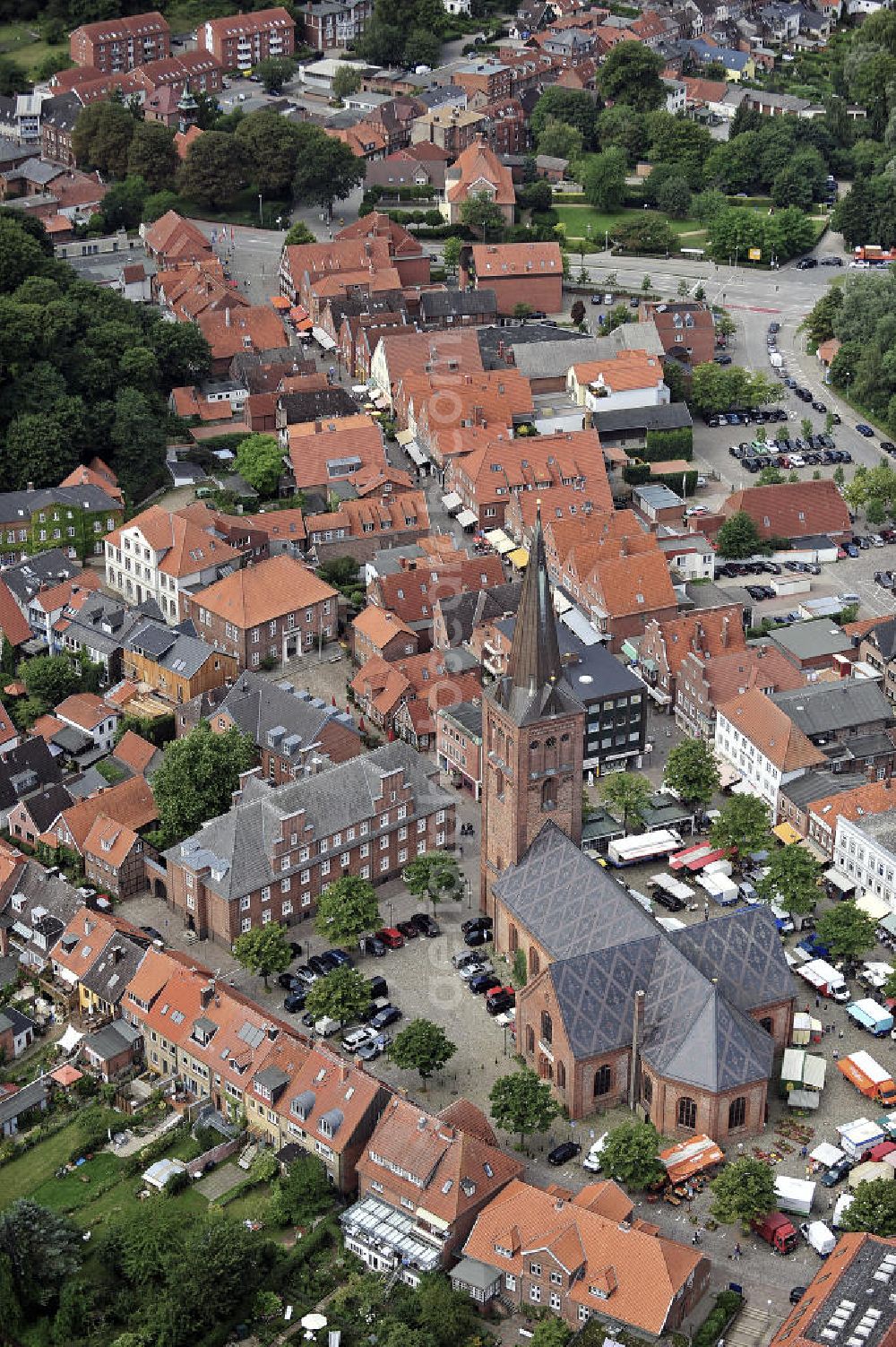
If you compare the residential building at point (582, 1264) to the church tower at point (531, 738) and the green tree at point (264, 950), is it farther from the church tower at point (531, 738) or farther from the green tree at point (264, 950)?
the church tower at point (531, 738)

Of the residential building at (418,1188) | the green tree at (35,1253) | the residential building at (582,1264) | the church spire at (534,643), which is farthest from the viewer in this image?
the church spire at (534,643)

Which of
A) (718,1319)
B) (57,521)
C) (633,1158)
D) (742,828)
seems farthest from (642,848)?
(57,521)

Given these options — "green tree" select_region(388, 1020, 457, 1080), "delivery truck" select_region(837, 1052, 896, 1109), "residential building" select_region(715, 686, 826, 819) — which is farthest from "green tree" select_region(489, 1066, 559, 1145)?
"residential building" select_region(715, 686, 826, 819)

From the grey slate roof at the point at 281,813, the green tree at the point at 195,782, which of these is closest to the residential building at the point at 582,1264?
the grey slate roof at the point at 281,813

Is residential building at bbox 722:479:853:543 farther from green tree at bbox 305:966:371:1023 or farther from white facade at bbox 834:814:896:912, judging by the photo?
green tree at bbox 305:966:371:1023

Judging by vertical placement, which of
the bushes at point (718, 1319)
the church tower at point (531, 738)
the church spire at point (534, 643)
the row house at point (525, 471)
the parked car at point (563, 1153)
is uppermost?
the church spire at point (534, 643)

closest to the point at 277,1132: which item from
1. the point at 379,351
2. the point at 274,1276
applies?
the point at 274,1276
